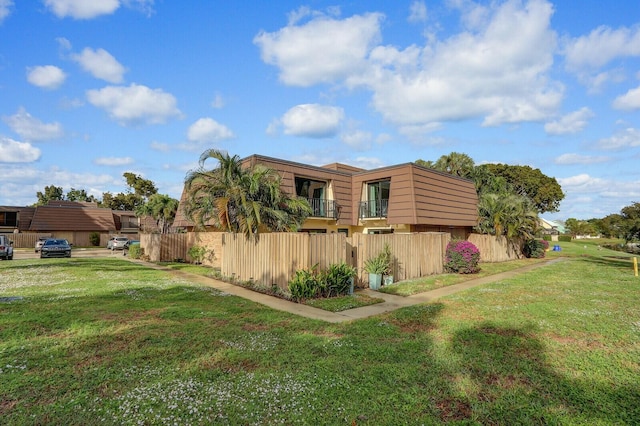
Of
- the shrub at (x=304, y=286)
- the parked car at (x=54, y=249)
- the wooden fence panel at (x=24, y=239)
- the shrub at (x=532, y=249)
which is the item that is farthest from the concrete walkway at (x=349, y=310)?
the wooden fence panel at (x=24, y=239)

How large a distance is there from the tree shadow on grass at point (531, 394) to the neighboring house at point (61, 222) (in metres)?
50.7

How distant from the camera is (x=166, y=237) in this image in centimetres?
2209

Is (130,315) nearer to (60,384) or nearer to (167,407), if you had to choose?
(60,384)

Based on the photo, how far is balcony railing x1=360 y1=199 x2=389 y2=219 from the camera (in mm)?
19906

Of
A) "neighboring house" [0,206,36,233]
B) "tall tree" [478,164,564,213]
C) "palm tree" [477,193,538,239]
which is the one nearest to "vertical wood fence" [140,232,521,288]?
"palm tree" [477,193,538,239]

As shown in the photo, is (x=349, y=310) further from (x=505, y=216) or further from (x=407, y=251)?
(x=505, y=216)

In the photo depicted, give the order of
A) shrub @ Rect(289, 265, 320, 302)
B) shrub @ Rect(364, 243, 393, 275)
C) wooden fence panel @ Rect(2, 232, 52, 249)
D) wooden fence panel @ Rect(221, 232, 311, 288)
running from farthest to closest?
wooden fence panel @ Rect(2, 232, 52, 249) < shrub @ Rect(364, 243, 393, 275) < wooden fence panel @ Rect(221, 232, 311, 288) < shrub @ Rect(289, 265, 320, 302)

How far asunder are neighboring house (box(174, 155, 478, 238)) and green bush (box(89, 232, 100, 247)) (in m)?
30.5

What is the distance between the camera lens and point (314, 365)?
5.04 metres

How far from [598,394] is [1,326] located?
9.96 meters

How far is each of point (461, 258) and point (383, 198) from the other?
6313 millimetres

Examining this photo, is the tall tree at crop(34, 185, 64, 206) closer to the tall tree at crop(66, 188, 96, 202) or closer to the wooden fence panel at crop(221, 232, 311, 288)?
the tall tree at crop(66, 188, 96, 202)

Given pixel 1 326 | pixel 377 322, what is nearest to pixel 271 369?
pixel 377 322

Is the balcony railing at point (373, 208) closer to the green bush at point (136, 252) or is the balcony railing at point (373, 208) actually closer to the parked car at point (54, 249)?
the green bush at point (136, 252)
